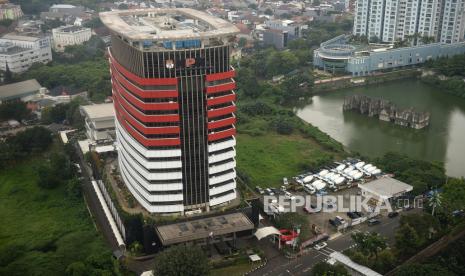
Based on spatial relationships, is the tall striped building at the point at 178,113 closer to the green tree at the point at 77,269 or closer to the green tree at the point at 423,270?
the green tree at the point at 77,269

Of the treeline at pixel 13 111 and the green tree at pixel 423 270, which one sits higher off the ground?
the treeline at pixel 13 111

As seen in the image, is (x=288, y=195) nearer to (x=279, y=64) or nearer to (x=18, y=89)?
(x=18, y=89)

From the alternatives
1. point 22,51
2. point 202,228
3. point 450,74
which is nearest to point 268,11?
point 450,74

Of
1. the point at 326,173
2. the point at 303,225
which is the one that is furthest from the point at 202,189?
the point at 326,173

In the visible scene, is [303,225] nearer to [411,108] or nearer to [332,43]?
[411,108]

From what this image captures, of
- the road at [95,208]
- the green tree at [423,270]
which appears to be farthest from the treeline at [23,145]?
the green tree at [423,270]
